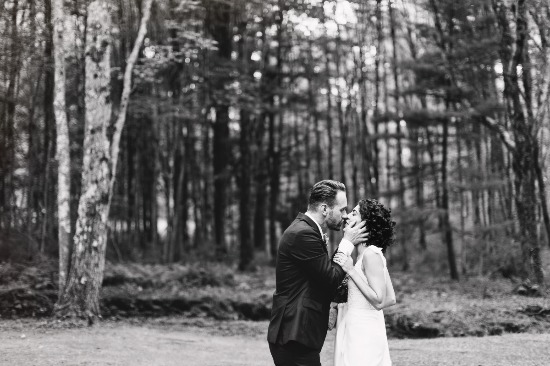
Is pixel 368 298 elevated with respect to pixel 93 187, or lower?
lower

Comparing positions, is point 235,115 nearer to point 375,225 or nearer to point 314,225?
point 375,225

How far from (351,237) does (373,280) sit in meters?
0.44

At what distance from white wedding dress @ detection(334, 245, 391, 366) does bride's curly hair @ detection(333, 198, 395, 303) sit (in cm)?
5

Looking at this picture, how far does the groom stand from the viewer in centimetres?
396

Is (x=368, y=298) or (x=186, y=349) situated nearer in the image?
(x=368, y=298)

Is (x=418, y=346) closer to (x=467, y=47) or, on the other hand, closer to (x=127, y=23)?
(x=467, y=47)

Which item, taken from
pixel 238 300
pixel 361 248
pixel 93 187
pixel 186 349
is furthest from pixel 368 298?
pixel 238 300

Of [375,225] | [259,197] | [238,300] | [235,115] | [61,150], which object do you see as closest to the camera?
[375,225]

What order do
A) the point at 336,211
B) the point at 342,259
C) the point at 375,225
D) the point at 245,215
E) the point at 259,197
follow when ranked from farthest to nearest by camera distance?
the point at 259,197
the point at 245,215
the point at 375,225
the point at 336,211
the point at 342,259

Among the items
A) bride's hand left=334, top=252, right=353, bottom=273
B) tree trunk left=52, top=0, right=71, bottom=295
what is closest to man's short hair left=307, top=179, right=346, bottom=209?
bride's hand left=334, top=252, right=353, bottom=273

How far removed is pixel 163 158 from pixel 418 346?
1546cm

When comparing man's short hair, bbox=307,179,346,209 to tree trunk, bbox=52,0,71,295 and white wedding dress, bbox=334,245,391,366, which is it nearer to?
white wedding dress, bbox=334,245,391,366

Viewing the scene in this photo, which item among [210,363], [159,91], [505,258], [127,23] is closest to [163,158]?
[159,91]

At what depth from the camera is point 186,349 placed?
400 inches
